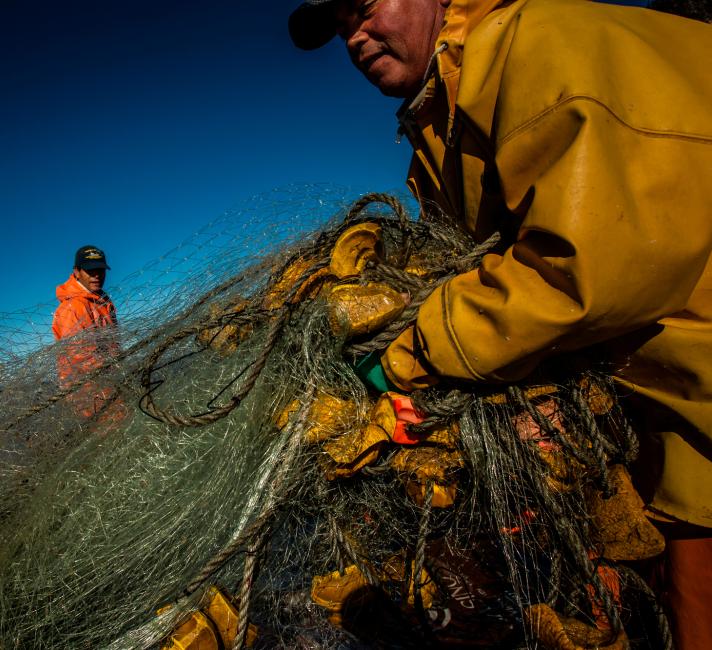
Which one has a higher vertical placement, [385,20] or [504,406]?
[385,20]

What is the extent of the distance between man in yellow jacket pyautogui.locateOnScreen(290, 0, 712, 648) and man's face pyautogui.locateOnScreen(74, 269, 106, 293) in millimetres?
6301

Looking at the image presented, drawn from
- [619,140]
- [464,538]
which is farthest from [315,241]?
[464,538]

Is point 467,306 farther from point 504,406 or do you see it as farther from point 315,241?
point 315,241

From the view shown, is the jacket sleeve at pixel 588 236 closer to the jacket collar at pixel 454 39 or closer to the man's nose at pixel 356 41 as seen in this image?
the jacket collar at pixel 454 39

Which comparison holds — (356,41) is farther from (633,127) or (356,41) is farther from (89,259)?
(89,259)

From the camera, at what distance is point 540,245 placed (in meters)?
1.13

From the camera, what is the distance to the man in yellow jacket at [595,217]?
1.01 meters

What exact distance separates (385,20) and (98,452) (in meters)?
2.13

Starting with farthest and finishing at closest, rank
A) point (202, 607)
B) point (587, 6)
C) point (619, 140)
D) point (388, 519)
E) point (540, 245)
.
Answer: point (388, 519), point (202, 607), point (587, 6), point (540, 245), point (619, 140)

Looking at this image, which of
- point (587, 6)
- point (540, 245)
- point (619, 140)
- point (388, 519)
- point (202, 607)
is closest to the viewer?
point (619, 140)

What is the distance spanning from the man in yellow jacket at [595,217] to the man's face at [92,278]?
20.7 ft

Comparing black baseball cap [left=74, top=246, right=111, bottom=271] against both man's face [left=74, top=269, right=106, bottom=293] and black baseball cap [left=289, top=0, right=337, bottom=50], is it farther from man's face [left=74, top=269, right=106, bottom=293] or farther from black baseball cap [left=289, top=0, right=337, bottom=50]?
black baseball cap [left=289, top=0, right=337, bottom=50]

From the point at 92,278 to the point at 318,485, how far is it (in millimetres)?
6489

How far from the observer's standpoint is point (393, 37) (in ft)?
5.86
